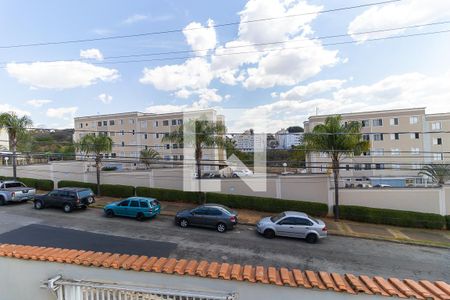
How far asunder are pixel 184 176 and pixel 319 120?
89.7ft

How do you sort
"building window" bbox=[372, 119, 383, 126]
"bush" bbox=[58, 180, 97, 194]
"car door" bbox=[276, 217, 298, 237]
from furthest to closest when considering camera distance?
"building window" bbox=[372, 119, 383, 126]
"bush" bbox=[58, 180, 97, 194]
"car door" bbox=[276, 217, 298, 237]

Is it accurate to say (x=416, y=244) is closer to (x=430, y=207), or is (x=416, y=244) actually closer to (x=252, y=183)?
(x=430, y=207)

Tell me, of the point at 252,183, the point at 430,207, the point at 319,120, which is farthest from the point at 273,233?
the point at 319,120

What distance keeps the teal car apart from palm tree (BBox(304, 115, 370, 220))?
11.4m

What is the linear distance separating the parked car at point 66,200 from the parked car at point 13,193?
7.88 ft

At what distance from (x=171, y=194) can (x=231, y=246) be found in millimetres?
10422

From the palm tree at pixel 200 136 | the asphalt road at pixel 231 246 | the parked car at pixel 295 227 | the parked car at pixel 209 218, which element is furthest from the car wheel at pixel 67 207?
the parked car at pixel 295 227

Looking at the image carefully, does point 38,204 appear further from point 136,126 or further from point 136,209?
point 136,126

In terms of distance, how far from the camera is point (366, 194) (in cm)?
1978

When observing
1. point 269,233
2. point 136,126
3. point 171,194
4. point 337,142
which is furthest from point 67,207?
point 136,126

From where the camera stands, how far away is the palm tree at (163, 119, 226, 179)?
20.8m

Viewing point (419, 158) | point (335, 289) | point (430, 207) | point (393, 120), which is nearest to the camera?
point (335, 289)

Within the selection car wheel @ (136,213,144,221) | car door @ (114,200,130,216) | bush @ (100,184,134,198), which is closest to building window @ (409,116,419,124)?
bush @ (100,184,134,198)

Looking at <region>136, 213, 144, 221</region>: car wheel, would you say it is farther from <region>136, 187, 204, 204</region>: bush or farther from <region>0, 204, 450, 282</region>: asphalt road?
<region>136, 187, 204, 204</region>: bush
